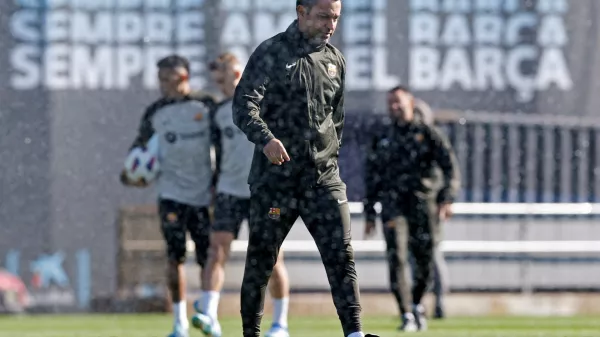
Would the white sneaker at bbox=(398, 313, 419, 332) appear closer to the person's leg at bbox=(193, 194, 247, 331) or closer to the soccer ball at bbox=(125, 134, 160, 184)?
the person's leg at bbox=(193, 194, 247, 331)

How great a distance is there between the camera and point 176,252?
11258 millimetres

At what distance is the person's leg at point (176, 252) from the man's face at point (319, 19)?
3.45 metres

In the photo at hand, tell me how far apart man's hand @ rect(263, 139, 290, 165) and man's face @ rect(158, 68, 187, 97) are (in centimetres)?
358

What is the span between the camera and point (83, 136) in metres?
16.9

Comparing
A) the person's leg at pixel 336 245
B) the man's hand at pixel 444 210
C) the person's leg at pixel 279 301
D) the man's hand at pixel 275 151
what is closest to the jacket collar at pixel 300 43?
the man's hand at pixel 275 151

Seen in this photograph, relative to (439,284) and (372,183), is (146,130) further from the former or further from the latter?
(439,284)

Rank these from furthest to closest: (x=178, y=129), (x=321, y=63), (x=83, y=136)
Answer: (x=83, y=136) → (x=178, y=129) → (x=321, y=63)

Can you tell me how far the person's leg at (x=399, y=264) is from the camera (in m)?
12.4

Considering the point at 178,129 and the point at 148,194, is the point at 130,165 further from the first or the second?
the point at 148,194

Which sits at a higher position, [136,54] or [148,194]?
[136,54]

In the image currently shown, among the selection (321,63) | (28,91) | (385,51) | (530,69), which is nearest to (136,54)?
(28,91)

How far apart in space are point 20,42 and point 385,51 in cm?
373

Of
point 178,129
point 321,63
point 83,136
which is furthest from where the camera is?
point 83,136

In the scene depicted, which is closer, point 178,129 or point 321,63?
point 321,63
